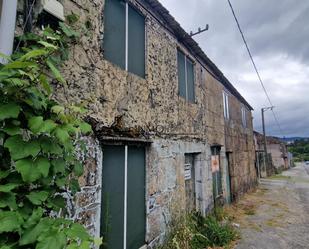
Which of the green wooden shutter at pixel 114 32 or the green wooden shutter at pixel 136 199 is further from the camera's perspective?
the green wooden shutter at pixel 136 199

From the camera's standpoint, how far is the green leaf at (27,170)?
1.45 metres

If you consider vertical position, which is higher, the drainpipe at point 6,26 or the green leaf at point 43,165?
the drainpipe at point 6,26

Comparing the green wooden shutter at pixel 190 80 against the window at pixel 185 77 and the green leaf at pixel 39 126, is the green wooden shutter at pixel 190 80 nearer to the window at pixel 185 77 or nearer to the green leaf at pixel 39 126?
the window at pixel 185 77

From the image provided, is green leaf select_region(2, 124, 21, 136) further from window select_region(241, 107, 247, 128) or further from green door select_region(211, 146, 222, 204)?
window select_region(241, 107, 247, 128)

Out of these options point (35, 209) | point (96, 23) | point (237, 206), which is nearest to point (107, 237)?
point (35, 209)

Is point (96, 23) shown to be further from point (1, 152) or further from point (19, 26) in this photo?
point (1, 152)

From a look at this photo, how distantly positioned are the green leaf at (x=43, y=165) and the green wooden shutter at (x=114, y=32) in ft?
7.22

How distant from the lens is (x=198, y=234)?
499cm

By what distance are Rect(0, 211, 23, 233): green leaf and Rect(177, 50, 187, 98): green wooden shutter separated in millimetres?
4926

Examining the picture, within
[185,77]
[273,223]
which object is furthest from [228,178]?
[185,77]

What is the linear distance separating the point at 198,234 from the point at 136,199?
7.00ft

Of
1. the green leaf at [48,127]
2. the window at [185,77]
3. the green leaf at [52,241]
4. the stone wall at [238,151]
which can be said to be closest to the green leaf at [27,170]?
the green leaf at [48,127]

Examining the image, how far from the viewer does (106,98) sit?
3.21m

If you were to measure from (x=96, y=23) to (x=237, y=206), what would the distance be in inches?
351
